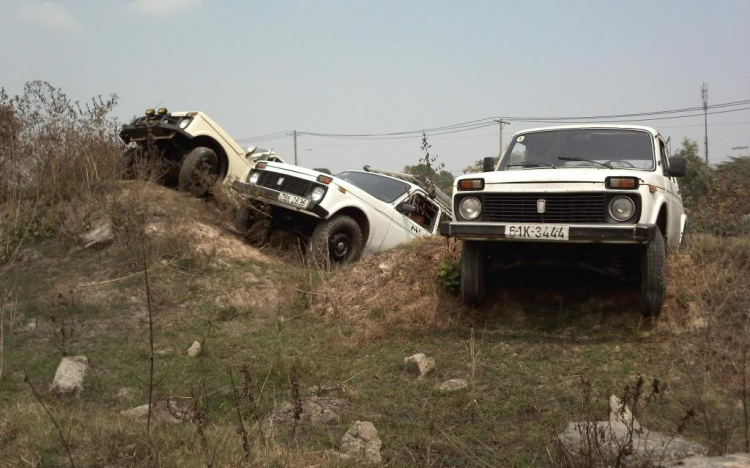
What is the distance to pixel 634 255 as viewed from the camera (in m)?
6.34

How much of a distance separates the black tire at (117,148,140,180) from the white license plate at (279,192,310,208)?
318cm

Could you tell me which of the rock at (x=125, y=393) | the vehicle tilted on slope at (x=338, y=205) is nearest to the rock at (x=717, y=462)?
the rock at (x=125, y=393)

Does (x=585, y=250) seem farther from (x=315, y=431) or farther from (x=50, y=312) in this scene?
(x=50, y=312)

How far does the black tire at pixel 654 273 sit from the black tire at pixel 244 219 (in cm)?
594

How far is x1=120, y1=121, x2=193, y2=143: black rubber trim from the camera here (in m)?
10.8

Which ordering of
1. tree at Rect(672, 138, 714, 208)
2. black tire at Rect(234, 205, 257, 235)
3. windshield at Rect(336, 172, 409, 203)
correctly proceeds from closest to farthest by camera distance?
1. black tire at Rect(234, 205, 257, 235)
2. windshield at Rect(336, 172, 409, 203)
3. tree at Rect(672, 138, 714, 208)

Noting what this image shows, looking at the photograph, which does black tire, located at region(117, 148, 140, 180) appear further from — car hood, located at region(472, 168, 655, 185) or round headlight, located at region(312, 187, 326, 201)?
car hood, located at region(472, 168, 655, 185)

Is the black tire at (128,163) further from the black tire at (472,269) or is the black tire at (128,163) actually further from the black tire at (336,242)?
the black tire at (472,269)

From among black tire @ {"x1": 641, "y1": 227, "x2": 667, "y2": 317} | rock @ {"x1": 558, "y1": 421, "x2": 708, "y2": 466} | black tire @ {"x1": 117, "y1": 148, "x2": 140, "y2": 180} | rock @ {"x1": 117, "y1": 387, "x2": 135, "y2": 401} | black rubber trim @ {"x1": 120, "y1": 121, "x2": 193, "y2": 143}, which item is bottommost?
rock @ {"x1": 117, "y1": 387, "x2": 135, "y2": 401}

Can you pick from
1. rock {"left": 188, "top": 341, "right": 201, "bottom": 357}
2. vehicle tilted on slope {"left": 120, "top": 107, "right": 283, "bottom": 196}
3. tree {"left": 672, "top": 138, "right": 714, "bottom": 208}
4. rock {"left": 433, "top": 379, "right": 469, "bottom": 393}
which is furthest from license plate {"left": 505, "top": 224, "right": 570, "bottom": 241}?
tree {"left": 672, "top": 138, "right": 714, "bottom": 208}

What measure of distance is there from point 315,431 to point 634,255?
11.9 feet

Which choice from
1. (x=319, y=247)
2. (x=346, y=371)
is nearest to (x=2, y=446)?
(x=346, y=371)

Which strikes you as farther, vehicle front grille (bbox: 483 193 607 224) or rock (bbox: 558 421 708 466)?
vehicle front grille (bbox: 483 193 607 224)

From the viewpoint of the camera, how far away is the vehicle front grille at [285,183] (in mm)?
9378
